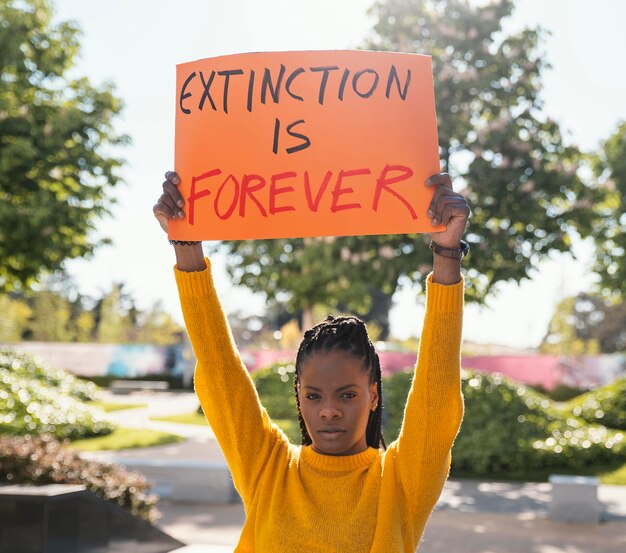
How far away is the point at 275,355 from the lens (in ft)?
112

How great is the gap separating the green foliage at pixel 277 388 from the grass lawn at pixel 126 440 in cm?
223

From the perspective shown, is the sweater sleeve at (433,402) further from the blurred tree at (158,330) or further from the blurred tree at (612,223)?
the blurred tree at (158,330)

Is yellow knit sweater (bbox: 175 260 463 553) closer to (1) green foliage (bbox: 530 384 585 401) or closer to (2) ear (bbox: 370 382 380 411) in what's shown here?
(2) ear (bbox: 370 382 380 411)

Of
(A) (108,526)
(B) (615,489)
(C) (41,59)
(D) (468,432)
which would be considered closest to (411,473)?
(A) (108,526)

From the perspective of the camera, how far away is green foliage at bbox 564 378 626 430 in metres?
16.3

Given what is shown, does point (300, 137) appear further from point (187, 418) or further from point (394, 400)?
point (187, 418)

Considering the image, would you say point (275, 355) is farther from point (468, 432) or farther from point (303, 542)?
point (303, 542)

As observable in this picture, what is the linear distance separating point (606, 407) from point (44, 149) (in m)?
11.9

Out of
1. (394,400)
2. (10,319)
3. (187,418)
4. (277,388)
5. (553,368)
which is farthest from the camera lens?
(10,319)

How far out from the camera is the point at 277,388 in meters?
18.0

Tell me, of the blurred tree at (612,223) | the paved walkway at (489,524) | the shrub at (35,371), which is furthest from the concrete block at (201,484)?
the blurred tree at (612,223)

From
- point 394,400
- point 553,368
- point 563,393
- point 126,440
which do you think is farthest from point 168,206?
point 553,368

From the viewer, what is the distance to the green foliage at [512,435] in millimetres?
11953

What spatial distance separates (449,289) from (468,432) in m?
10.7
